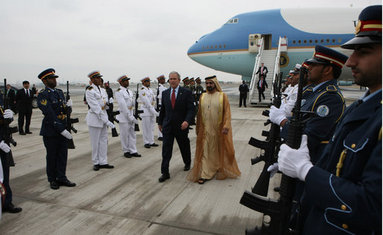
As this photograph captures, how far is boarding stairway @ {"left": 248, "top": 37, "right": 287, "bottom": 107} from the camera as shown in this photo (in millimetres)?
16781

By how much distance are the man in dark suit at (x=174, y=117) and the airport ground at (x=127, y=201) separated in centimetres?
47

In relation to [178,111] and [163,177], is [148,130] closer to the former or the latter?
[178,111]

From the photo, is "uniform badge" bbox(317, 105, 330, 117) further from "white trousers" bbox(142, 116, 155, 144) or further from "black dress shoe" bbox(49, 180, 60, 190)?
"white trousers" bbox(142, 116, 155, 144)

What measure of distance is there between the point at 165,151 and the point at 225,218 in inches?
67.5

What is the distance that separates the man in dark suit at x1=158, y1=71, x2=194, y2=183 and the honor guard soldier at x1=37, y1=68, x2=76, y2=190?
1.51 m

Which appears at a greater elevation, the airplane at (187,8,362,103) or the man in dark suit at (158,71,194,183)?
the airplane at (187,8,362,103)

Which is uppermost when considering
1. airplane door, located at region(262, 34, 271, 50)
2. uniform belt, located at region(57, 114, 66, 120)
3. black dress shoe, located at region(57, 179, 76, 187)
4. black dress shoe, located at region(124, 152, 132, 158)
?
airplane door, located at region(262, 34, 271, 50)

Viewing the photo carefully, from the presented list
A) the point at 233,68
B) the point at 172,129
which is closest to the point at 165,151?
the point at 172,129

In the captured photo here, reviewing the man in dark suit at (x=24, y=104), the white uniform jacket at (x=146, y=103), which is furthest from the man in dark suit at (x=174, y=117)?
the man in dark suit at (x=24, y=104)

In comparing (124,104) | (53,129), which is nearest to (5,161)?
(53,129)

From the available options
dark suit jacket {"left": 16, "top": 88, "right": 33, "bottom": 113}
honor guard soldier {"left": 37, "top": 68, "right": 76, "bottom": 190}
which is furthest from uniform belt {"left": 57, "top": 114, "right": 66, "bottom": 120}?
dark suit jacket {"left": 16, "top": 88, "right": 33, "bottom": 113}

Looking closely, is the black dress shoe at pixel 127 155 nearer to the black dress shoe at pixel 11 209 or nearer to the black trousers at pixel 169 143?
the black trousers at pixel 169 143

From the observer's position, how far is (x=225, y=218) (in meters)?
3.23

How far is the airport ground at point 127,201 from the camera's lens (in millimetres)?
3021
